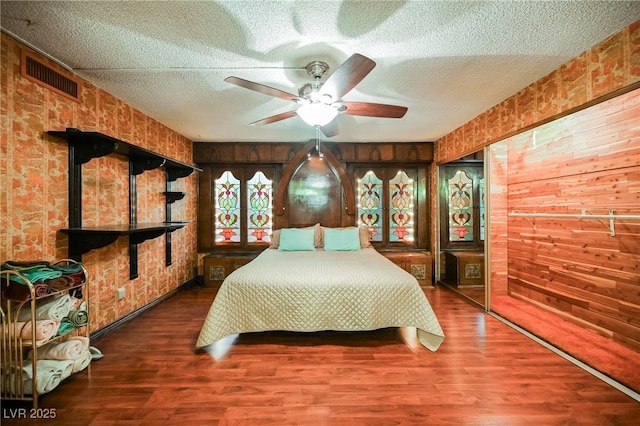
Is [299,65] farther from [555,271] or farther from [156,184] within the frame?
[555,271]

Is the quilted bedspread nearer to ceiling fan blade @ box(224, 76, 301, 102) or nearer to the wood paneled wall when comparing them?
ceiling fan blade @ box(224, 76, 301, 102)

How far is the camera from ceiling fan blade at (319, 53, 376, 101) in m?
1.45

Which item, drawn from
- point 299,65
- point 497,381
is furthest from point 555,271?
point 299,65

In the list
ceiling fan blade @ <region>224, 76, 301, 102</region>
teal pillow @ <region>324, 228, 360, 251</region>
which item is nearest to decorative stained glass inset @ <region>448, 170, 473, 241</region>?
teal pillow @ <region>324, 228, 360, 251</region>

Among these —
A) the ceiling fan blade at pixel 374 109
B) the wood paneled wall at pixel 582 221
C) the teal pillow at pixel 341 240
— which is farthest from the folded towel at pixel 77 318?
the wood paneled wall at pixel 582 221

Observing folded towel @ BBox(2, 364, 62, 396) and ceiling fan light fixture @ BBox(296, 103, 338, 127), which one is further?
ceiling fan light fixture @ BBox(296, 103, 338, 127)

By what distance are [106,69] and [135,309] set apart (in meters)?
2.37

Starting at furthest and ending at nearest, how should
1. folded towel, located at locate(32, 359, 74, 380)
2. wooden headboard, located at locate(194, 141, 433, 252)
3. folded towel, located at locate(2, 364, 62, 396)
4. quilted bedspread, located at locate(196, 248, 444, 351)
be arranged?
wooden headboard, located at locate(194, 141, 433, 252), quilted bedspread, located at locate(196, 248, 444, 351), folded towel, located at locate(32, 359, 74, 380), folded towel, located at locate(2, 364, 62, 396)

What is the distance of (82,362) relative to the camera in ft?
6.09

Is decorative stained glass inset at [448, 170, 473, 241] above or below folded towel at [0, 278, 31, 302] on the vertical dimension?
above

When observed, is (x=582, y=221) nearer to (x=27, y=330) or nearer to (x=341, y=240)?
(x=341, y=240)

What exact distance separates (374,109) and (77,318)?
2.59 m

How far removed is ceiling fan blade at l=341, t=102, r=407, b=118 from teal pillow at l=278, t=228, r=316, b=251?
2002 millimetres

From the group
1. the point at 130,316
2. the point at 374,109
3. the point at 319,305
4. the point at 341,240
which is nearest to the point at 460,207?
the point at 341,240
